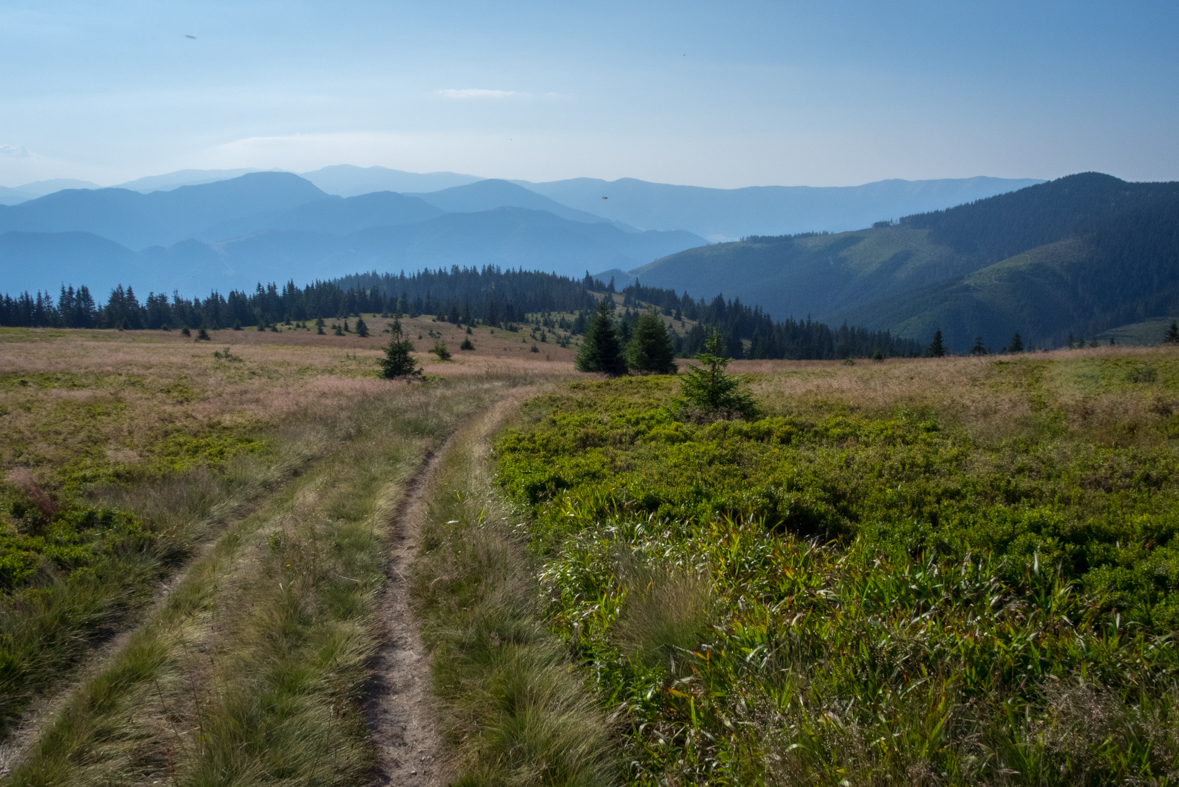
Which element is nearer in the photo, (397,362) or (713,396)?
(713,396)

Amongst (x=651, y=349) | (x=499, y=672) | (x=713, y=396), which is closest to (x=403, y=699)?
(x=499, y=672)

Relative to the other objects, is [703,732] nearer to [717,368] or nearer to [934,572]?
[934,572]

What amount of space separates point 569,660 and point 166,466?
11542 mm

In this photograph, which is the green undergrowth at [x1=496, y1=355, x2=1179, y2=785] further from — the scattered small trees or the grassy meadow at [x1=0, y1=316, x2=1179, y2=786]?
the scattered small trees

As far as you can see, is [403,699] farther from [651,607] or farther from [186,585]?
[186,585]

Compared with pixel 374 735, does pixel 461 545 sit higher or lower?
higher

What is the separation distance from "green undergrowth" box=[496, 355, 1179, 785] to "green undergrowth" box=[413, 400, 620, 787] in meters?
0.34

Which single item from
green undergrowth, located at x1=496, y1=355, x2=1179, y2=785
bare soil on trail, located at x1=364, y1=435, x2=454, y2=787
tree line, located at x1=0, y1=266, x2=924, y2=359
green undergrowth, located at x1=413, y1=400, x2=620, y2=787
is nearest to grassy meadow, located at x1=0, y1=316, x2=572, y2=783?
bare soil on trail, located at x1=364, y1=435, x2=454, y2=787

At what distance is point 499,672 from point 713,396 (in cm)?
1078

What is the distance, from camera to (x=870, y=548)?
5918mm

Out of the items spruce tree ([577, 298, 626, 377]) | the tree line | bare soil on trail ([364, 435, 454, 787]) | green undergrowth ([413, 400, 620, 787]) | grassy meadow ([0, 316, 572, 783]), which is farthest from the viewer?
the tree line

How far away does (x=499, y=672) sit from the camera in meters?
5.03

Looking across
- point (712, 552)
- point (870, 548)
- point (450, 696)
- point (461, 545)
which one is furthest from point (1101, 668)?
point (461, 545)

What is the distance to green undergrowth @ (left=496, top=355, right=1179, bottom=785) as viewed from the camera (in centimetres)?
343
